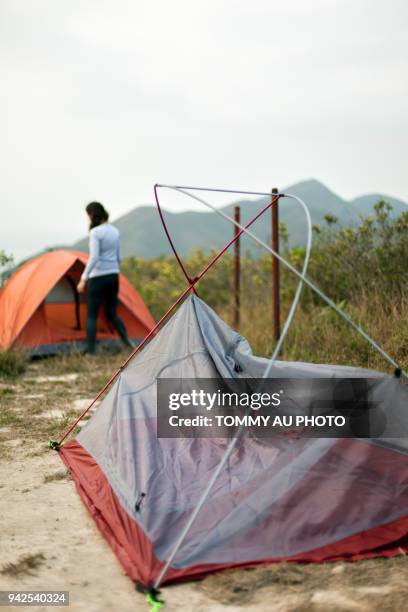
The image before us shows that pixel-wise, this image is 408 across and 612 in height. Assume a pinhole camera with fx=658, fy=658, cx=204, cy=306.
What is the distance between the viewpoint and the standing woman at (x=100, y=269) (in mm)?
6137

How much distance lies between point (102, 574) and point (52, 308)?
540cm

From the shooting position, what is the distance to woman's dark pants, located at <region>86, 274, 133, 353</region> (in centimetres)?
633

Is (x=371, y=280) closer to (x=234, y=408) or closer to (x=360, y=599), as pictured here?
(x=234, y=408)

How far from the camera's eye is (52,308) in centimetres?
734

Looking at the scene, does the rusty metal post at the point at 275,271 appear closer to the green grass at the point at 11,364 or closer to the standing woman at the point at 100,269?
the standing woman at the point at 100,269

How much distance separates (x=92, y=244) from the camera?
609 cm

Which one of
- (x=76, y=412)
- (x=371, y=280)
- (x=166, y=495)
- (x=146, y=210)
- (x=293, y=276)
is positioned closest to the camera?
(x=166, y=495)

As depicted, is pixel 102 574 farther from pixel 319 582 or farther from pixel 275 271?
pixel 275 271

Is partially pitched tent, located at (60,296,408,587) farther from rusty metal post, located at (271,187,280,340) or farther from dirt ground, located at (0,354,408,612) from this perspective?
rusty metal post, located at (271,187,280,340)

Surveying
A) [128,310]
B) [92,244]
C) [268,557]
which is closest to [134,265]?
[128,310]

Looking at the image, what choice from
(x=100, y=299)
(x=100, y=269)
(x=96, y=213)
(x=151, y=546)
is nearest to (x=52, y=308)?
(x=100, y=299)

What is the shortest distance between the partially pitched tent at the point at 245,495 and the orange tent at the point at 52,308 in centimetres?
349

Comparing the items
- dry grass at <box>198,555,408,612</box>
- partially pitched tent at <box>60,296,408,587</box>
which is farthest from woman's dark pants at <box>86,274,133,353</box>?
dry grass at <box>198,555,408,612</box>

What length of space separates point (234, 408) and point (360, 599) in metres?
1.49
